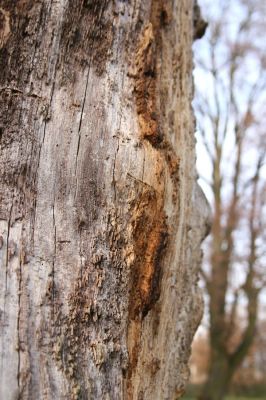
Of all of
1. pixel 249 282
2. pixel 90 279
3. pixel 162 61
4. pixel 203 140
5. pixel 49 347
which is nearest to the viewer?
pixel 49 347

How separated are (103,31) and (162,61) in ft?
1.04

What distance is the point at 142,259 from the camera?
1.88 m

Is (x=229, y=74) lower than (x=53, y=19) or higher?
higher

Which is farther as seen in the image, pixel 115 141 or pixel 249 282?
pixel 249 282

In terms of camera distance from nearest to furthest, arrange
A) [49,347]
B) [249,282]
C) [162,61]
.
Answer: [49,347] → [162,61] → [249,282]

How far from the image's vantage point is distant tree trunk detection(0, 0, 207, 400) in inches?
64.8

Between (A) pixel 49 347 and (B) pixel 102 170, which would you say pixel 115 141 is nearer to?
(B) pixel 102 170

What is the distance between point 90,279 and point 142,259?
24 cm

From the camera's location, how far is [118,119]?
6.39 feet

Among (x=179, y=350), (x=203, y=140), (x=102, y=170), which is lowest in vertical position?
(x=179, y=350)

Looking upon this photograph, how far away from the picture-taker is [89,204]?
1.82 metres

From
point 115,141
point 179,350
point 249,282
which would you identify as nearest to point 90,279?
point 115,141

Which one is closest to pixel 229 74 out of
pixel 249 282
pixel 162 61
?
pixel 249 282

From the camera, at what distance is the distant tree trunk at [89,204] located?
5.40 ft
